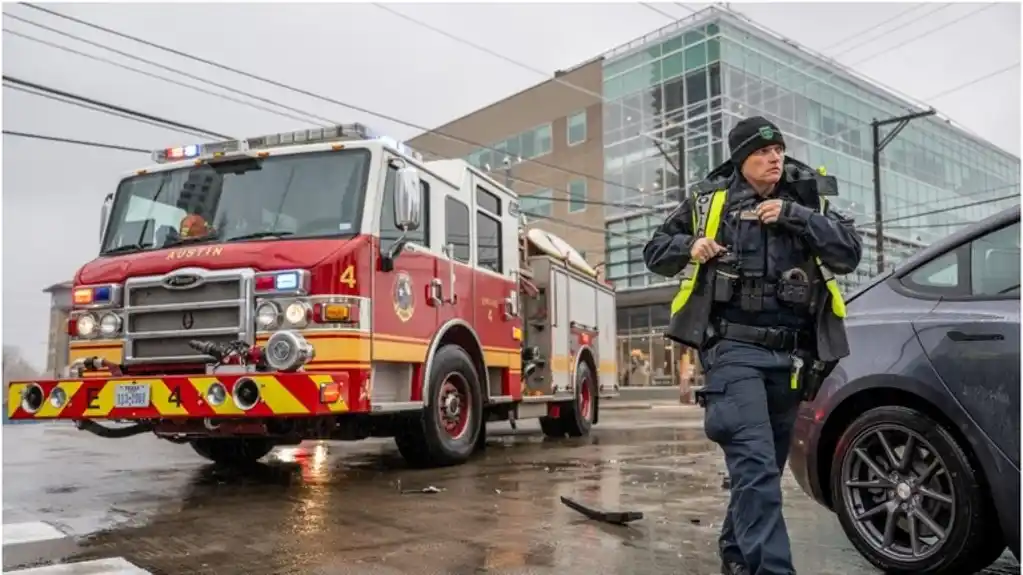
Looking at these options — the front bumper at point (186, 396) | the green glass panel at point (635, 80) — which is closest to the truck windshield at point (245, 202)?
the front bumper at point (186, 396)

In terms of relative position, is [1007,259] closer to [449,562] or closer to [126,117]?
[449,562]

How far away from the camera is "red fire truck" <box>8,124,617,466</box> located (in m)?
6.42

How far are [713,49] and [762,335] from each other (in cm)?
3194

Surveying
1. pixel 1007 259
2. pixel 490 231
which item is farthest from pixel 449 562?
pixel 490 231

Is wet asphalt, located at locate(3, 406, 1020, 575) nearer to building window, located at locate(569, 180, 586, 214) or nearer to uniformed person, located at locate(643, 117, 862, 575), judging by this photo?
uniformed person, located at locate(643, 117, 862, 575)

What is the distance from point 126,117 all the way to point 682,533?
10677mm

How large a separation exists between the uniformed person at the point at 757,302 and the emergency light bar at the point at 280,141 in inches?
167

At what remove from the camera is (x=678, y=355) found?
35.6m

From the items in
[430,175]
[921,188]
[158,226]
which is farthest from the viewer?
[921,188]

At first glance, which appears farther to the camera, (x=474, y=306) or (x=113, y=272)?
(x=474, y=306)

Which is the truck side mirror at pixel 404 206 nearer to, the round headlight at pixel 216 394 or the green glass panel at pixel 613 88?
the round headlight at pixel 216 394

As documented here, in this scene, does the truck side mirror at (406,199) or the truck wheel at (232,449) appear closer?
the truck side mirror at (406,199)

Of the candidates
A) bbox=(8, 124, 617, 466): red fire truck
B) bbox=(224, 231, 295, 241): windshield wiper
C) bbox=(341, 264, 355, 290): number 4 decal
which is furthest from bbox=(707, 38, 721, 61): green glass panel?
bbox=(341, 264, 355, 290): number 4 decal

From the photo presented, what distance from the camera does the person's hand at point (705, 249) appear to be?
11.6 feet
